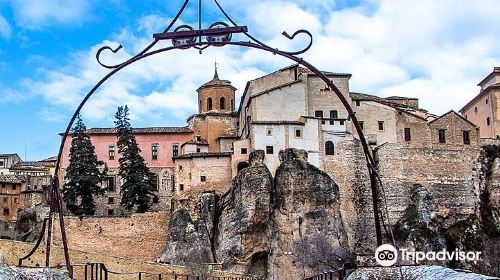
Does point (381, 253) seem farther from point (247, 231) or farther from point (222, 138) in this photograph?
point (222, 138)

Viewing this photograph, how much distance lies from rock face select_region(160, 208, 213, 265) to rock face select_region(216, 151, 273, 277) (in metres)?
0.96

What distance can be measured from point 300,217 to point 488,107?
73.7 feet

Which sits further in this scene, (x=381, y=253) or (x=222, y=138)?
(x=222, y=138)

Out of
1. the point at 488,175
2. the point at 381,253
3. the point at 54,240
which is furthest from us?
the point at 488,175

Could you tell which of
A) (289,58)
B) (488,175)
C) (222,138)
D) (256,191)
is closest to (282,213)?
(256,191)

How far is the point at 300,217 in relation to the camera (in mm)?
47688

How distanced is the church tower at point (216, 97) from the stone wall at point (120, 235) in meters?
14.6

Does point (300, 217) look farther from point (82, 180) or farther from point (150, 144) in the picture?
point (150, 144)

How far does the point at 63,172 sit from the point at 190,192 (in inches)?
504

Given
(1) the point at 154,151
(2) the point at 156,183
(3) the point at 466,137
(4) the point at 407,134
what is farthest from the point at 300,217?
(1) the point at 154,151

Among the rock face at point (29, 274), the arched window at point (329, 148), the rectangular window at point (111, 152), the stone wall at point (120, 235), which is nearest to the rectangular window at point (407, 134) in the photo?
the arched window at point (329, 148)

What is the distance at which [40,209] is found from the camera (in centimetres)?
5625

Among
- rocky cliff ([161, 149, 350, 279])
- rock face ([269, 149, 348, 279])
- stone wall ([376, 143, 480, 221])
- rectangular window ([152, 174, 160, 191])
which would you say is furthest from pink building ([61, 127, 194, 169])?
stone wall ([376, 143, 480, 221])

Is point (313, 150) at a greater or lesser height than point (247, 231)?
greater
